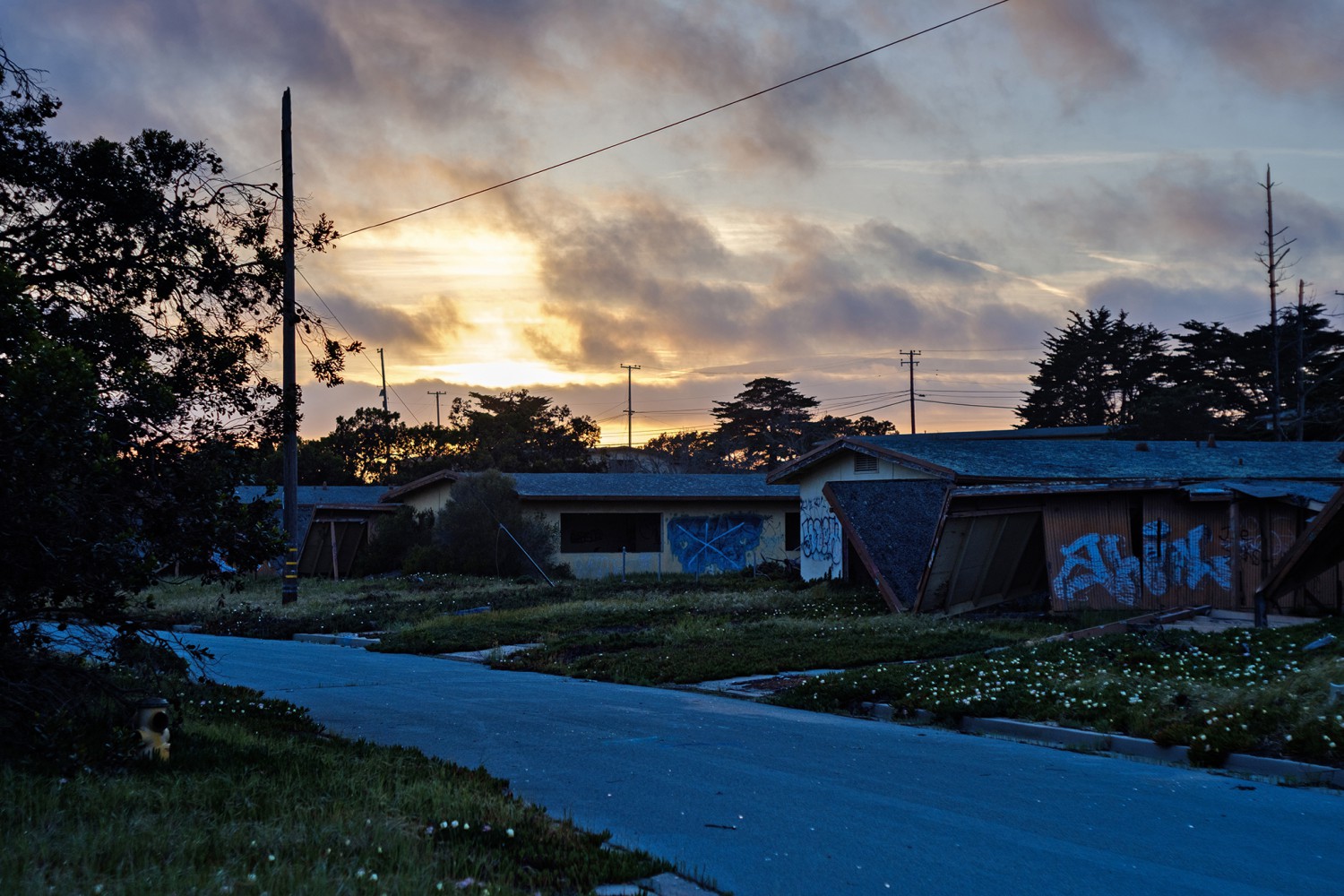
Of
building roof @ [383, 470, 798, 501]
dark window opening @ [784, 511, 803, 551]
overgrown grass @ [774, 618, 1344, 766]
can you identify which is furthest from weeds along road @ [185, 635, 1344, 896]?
dark window opening @ [784, 511, 803, 551]

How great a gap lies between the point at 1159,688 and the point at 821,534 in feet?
60.5

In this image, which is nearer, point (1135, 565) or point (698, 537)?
point (1135, 565)

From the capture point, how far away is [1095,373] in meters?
66.9

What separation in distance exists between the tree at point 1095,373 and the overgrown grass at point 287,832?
6246 centimetres

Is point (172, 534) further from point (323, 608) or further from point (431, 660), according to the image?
point (323, 608)

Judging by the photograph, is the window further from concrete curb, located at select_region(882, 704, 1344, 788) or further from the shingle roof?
concrete curb, located at select_region(882, 704, 1344, 788)

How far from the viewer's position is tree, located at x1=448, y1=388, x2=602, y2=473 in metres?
69.0

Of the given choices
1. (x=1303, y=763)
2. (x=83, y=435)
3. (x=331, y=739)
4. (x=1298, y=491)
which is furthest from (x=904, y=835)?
(x=1298, y=491)

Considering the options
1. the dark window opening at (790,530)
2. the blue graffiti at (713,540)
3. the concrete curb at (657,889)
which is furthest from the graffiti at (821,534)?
the concrete curb at (657,889)

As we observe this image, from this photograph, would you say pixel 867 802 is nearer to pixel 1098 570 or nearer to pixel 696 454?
pixel 1098 570

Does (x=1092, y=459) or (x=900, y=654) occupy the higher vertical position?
(x=1092, y=459)

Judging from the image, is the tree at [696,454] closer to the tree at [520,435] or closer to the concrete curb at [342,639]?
the tree at [520,435]

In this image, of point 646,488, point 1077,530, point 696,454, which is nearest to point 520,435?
point 696,454

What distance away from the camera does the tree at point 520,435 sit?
6900cm
